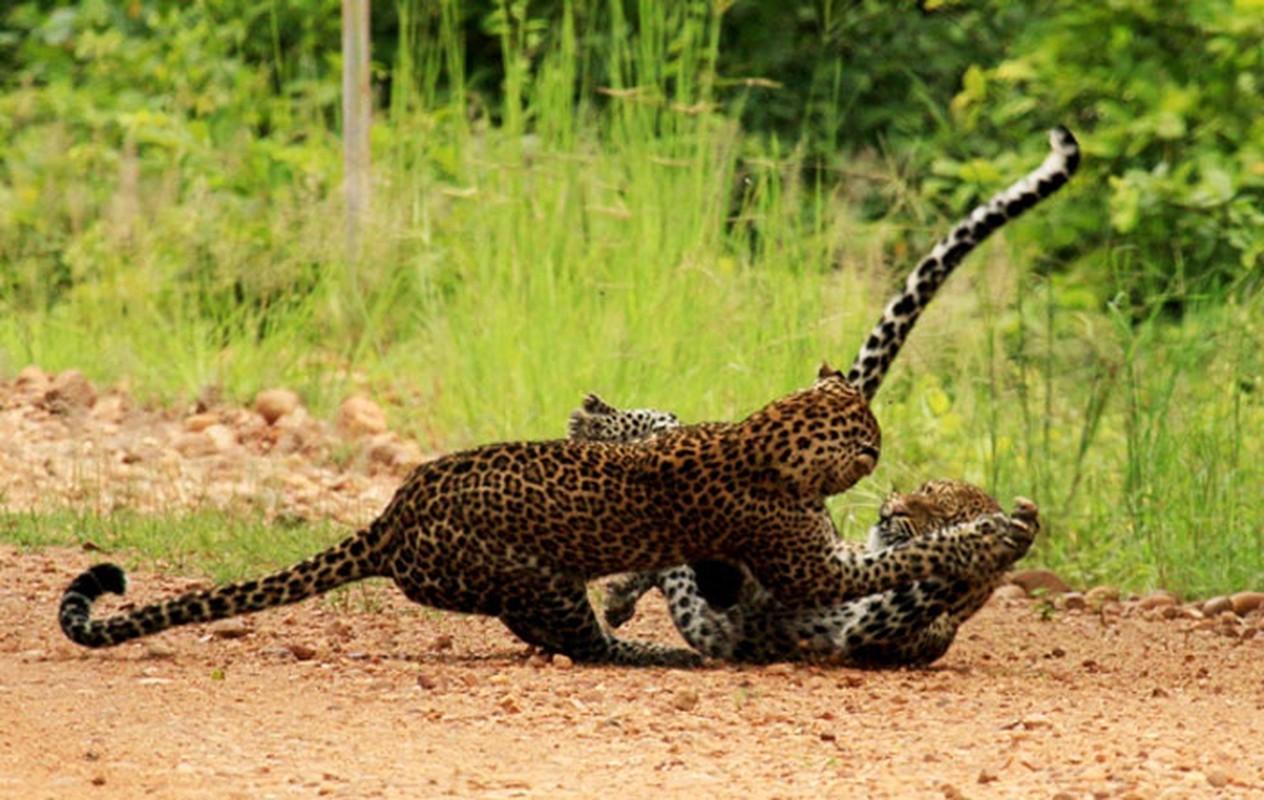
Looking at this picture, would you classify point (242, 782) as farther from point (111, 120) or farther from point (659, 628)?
point (111, 120)

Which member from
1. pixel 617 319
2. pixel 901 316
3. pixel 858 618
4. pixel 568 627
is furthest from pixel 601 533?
pixel 617 319

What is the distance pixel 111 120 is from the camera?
1533 centimetres

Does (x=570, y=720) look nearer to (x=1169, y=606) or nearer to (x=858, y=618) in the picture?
(x=858, y=618)

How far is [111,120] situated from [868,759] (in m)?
11.1

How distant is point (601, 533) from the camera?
20.3ft

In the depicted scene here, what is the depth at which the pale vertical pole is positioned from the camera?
1160 centimetres

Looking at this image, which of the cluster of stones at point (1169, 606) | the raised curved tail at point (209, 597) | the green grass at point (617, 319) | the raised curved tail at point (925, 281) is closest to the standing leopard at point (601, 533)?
the raised curved tail at point (209, 597)

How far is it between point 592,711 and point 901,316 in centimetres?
176

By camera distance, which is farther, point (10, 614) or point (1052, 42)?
point (1052, 42)

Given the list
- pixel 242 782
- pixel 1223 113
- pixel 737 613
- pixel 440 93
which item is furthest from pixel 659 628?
pixel 440 93

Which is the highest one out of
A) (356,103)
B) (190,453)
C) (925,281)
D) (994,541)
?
(925,281)

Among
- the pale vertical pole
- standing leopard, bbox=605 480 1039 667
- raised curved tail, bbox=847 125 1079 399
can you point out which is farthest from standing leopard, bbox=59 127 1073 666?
the pale vertical pole

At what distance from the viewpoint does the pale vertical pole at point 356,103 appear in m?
11.6

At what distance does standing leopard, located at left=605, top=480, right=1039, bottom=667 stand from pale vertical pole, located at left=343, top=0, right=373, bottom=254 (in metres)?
5.39
